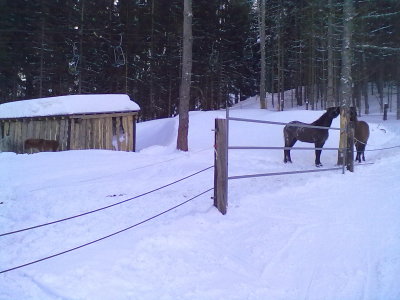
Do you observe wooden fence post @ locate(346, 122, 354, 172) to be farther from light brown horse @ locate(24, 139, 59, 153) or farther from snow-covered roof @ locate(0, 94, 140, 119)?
light brown horse @ locate(24, 139, 59, 153)

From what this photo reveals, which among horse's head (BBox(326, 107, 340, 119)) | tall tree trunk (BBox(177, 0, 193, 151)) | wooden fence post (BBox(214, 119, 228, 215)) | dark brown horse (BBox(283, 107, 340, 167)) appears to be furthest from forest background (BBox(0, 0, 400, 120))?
wooden fence post (BBox(214, 119, 228, 215))

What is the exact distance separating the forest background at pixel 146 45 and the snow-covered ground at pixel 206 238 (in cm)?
1644

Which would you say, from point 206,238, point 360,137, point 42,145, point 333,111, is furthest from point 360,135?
point 42,145

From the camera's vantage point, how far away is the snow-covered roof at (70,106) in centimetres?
1437

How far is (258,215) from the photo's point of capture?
18.7 feet

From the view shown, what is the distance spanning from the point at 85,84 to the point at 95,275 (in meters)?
26.3

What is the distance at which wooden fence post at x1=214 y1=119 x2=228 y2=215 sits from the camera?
18.7ft

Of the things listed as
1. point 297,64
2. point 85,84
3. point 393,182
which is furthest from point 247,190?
point 297,64

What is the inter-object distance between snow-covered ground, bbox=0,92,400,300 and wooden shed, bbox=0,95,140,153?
4739mm

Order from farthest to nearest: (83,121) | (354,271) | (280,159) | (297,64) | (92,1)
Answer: (297,64) → (92,1) → (83,121) → (280,159) → (354,271)

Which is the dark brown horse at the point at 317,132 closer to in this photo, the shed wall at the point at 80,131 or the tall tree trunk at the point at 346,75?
the tall tree trunk at the point at 346,75

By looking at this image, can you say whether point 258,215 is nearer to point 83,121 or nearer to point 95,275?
point 95,275

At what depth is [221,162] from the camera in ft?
19.0

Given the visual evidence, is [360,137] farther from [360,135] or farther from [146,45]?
[146,45]
